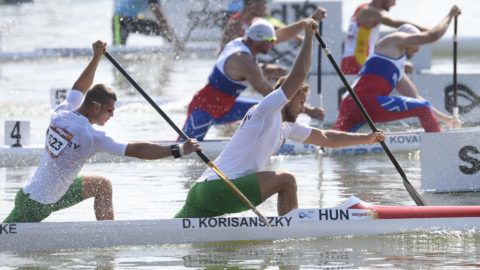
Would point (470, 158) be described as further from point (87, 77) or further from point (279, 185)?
point (87, 77)

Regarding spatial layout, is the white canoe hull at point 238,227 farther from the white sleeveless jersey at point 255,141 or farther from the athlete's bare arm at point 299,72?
the athlete's bare arm at point 299,72

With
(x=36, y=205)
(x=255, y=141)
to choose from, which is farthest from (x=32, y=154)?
(x=255, y=141)

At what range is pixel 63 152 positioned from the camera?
10781mm

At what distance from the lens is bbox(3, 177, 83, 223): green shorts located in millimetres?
10898

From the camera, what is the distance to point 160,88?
2433 cm

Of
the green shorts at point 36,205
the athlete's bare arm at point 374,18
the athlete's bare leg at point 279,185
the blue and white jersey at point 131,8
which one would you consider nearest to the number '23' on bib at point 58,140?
the green shorts at point 36,205

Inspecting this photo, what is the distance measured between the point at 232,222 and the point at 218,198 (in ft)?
0.69

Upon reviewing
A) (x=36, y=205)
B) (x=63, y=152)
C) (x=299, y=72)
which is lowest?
(x=36, y=205)

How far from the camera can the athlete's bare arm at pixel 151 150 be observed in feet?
34.8

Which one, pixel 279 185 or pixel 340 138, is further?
pixel 340 138

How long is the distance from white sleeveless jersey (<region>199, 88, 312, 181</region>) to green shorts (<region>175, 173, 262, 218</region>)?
3.1 inches

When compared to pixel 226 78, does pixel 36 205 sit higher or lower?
lower

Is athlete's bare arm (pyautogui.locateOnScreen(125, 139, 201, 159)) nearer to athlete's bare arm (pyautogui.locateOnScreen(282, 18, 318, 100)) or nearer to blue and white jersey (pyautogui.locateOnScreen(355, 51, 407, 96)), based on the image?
athlete's bare arm (pyautogui.locateOnScreen(282, 18, 318, 100))

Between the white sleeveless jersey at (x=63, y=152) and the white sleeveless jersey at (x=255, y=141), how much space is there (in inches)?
37.2
